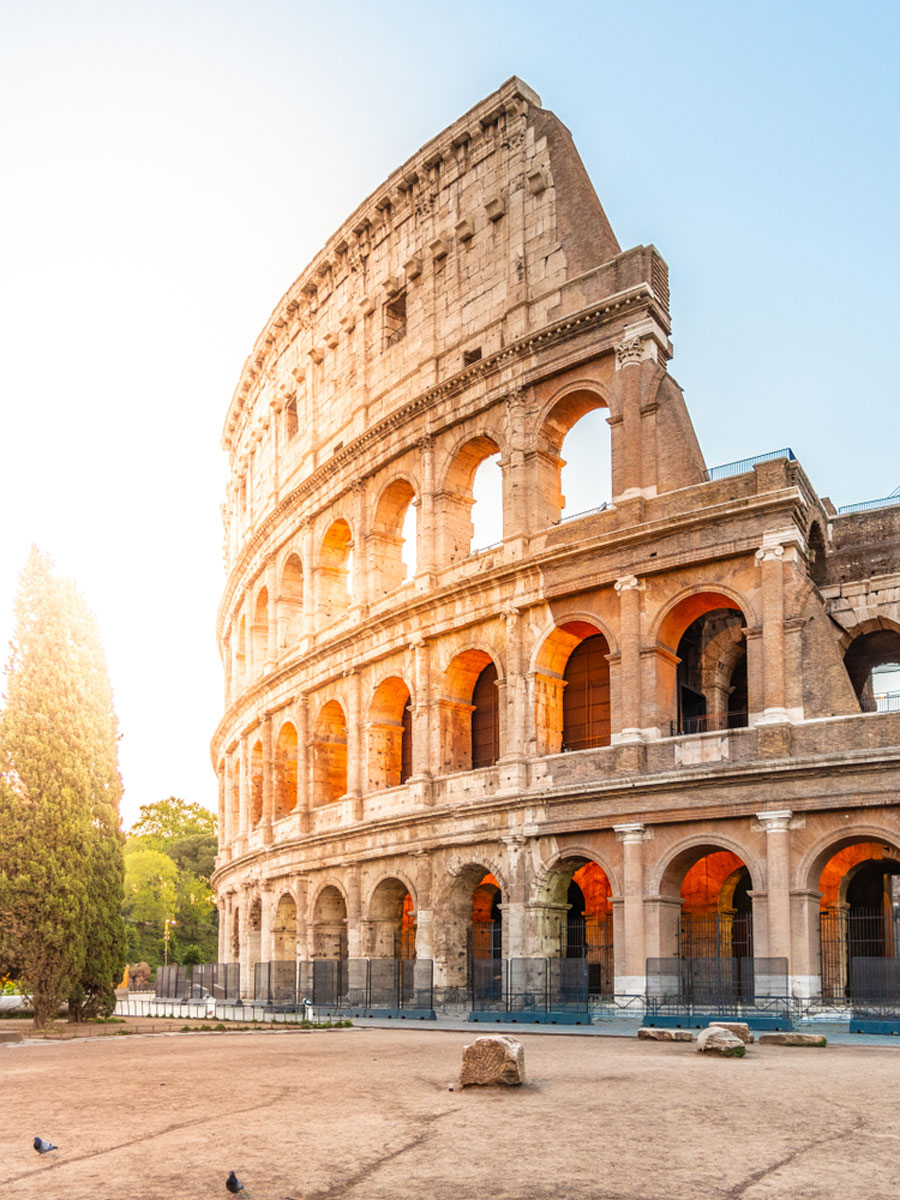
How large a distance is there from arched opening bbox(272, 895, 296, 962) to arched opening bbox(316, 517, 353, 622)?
7.12m

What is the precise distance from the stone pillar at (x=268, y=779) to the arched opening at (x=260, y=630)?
345cm


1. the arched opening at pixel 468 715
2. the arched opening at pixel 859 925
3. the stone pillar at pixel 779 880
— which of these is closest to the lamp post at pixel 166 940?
the arched opening at pixel 468 715

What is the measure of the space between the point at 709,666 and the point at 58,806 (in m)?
12.3

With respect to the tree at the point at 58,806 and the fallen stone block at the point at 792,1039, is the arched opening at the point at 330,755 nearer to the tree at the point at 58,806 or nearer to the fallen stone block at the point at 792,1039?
the tree at the point at 58,806

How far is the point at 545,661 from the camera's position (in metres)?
23.5

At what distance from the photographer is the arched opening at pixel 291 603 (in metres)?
33.2

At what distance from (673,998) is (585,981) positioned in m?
1.41

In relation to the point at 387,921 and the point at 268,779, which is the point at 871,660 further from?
the point at 268,779

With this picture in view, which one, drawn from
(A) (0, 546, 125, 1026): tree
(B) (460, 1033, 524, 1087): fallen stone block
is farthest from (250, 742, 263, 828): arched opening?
(B) (460, 1033, 524, 1087): fallen stone block

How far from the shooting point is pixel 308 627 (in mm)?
30625

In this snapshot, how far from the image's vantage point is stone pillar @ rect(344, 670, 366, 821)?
27141 mm

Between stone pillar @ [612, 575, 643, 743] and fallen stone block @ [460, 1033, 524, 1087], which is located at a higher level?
stone pillar @ [612, 575, 643, 743]

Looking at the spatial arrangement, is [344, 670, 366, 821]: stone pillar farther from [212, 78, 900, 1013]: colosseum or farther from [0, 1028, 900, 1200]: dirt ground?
[0, 1028, 900, 1200]: dirt ground

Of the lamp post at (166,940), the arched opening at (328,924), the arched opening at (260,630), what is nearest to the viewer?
the arched opening at (328,924)
